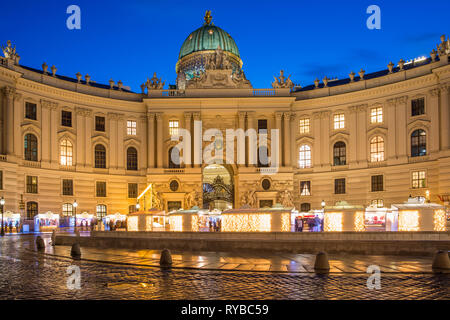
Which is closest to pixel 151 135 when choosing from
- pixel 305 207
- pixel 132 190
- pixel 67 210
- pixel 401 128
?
pixel 132 190

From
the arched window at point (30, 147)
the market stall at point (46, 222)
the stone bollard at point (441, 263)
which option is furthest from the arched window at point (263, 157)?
the stone bollard at point (441, 263)

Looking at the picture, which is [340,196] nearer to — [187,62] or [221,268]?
[187,62]

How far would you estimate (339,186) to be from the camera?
2454 inches

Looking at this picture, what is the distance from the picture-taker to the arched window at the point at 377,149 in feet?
197

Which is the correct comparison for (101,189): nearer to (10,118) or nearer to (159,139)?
(159,139)

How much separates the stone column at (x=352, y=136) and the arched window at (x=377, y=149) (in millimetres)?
1972

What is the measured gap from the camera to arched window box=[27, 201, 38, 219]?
2187 inches

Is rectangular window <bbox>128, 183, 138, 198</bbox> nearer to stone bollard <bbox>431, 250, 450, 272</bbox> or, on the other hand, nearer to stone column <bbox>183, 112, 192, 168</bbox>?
stone column <bbox>183, 112, 192, 168</bbox>


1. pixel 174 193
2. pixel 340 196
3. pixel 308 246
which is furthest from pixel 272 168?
pixel 308 246

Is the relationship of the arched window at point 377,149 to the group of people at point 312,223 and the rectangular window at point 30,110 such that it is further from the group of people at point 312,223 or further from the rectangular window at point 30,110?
the rectangular window at point 30,110

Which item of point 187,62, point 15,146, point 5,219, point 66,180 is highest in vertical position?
point 187,62

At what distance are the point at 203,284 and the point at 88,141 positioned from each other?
165ft

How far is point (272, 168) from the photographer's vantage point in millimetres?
62969
